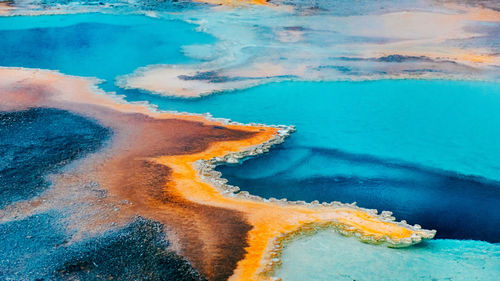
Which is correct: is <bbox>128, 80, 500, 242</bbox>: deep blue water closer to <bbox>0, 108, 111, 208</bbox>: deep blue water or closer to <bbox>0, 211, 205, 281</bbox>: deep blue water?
<bbox>0, 108, 111, 208</bbox>: deep blue water

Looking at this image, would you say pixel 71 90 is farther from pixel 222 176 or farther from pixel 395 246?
pixel 395 246

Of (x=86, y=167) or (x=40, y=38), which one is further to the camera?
(x=40, y=38)

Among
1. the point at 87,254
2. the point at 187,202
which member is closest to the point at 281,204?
the point at 187,202

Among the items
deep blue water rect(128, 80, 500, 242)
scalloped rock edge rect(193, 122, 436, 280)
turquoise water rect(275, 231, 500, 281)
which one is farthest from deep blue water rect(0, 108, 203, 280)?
deep blue water rect(128, 80, 500, 242)

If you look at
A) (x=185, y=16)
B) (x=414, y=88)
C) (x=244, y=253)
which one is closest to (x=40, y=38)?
(x=185, y=16)

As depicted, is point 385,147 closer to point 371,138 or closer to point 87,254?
point 371,138

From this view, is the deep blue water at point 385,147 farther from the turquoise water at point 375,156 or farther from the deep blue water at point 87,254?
the deep blue water at point 87,254
